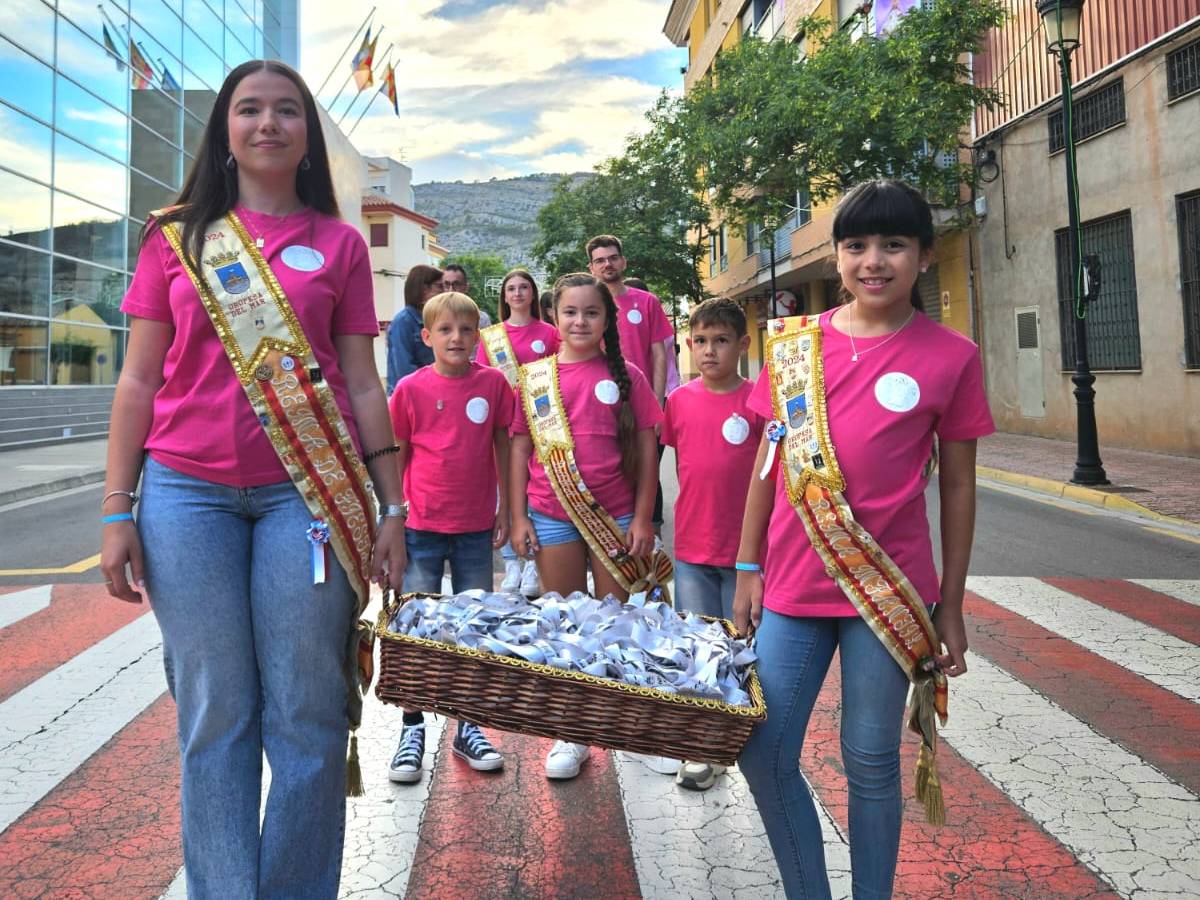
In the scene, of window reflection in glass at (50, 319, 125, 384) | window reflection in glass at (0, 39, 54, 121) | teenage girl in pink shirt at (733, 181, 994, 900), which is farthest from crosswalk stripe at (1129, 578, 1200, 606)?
window reflection in glass at (0, 39, 54, 121)

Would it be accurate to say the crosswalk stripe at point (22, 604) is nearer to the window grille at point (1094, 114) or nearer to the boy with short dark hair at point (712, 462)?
the boy with short dark hair at point (712, 462)

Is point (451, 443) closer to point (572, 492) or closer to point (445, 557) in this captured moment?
point (445, 557)

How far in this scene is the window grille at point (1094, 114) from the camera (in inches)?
561

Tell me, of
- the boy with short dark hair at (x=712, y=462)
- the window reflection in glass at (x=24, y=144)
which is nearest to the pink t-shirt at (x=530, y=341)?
the boy with short dark hair at (x=712, y=462)

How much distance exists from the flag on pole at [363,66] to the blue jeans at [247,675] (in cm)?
2757

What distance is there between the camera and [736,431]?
350cm

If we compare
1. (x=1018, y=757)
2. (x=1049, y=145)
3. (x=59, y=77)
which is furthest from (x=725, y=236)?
(x=1018, y=757)

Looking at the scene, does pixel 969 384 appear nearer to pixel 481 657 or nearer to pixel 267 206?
pixel 481 657

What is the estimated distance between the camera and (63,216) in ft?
61.9

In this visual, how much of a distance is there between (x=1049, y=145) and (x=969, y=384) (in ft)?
52.9

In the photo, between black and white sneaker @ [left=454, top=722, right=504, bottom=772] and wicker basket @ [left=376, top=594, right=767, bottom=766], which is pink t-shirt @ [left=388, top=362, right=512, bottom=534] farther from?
wicker basket @ [left=376, top=594, right=767, bottom=766]

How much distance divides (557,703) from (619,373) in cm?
196

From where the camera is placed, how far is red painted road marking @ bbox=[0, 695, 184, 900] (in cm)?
263

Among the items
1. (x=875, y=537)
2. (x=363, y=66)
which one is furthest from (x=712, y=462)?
(x=363, y=66)
